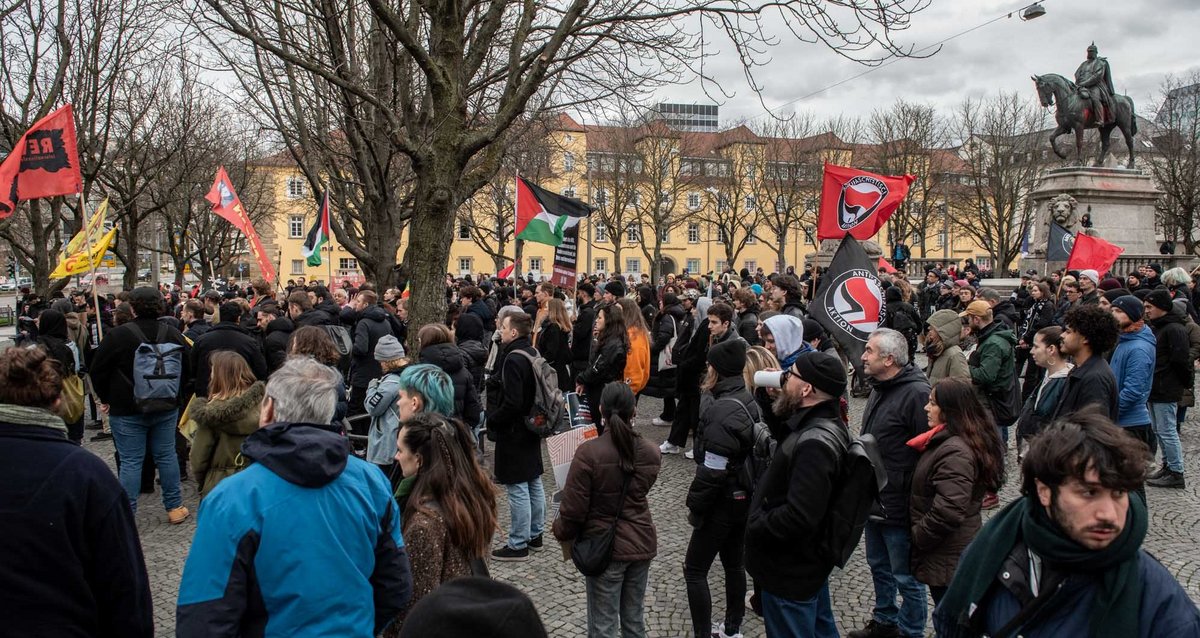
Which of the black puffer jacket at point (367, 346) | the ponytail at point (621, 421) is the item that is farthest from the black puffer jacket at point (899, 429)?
the black puffer jacket at point (367, 346)

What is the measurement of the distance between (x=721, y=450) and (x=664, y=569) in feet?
5.73

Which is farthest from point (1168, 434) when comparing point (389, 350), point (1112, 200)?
point (1112, 200)

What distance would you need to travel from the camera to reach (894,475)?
4297 mm

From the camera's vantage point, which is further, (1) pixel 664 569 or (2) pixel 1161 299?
(2) pixel 1161 299

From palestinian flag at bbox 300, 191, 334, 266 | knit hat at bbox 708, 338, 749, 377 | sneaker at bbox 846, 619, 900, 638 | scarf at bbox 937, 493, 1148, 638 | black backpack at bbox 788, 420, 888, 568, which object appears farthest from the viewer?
palestinian flag at bbox 300, 191, 334, 266

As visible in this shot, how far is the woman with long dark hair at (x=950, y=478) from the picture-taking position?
3.80 meters

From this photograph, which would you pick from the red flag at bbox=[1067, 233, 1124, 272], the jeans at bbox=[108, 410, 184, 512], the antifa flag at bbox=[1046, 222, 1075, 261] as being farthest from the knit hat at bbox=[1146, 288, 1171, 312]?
the jeans at bbox=[108, 410, 184, 512]

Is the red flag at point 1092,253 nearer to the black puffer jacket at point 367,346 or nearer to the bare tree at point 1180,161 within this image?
the black puffer jacket at point 367,346

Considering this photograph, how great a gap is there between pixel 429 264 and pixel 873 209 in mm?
4587

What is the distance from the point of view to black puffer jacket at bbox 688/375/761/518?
4.05 m

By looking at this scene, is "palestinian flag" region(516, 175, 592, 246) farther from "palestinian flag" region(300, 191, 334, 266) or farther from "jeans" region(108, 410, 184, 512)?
"jeans" region(108, 410, 184, 512)

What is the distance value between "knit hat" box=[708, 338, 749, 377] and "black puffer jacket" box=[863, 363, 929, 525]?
2.60 ft

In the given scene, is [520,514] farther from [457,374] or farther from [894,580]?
[894,580]

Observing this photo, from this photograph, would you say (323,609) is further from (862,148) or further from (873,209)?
(862,148)
